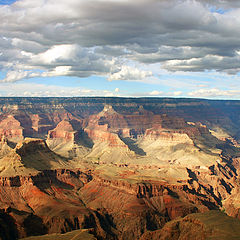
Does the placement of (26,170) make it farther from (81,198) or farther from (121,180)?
(121,180)

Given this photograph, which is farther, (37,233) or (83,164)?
(83,164)

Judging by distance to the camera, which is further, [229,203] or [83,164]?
[83,164]

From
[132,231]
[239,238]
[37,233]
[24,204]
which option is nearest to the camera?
[239,238]

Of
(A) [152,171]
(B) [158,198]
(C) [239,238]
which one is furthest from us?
(A) [152,171]

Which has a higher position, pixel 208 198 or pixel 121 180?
pixel 121 180

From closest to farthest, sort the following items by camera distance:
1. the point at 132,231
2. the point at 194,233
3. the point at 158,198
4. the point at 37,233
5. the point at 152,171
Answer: the point at 194,233
the point at 37,233
the point at 132,231
the point at 158,198
the point at 152,171

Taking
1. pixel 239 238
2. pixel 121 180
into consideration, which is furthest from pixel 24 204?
pixel 239 238

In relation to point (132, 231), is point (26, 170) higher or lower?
higher

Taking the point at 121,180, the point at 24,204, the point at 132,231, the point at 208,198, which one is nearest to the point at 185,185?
the point at 208,198

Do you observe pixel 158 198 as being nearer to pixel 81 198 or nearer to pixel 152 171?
pixel 81 198
